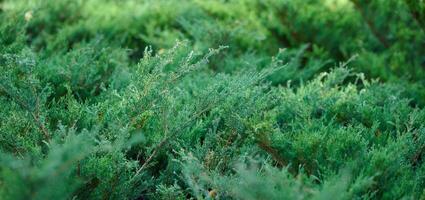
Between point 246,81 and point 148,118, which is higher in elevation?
point 246,81

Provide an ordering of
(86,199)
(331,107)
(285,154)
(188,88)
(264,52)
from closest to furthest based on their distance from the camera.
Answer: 1. (86,199)
2. (285,154)
3. (331,107)
4. (188,88)
5. (264,52)

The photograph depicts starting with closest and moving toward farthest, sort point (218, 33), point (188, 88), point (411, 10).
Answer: point (188, 88), point (411, 10), point (218, 33)

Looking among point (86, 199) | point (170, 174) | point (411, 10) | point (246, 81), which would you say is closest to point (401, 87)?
point (411, 10)

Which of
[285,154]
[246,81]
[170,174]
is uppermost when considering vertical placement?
[246,81]

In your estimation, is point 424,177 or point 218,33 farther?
point 218,33

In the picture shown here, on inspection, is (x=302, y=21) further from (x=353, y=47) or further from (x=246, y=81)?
(x=246, y=81)

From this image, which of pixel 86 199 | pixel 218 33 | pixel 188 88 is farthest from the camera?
pixel 218 33

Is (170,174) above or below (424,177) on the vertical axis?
below

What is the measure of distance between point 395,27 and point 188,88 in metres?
1.98

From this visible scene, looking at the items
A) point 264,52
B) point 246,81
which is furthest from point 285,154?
point 264,52

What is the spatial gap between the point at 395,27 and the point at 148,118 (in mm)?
2690

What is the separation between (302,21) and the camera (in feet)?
15.1

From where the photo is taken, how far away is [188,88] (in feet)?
11.2

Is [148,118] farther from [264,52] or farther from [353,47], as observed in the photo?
[353,47]
